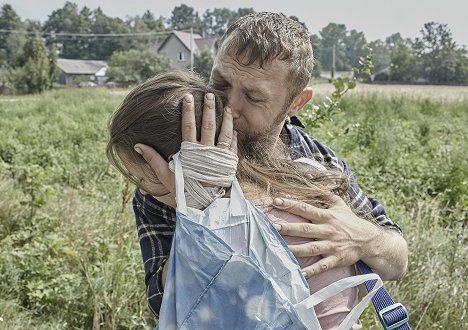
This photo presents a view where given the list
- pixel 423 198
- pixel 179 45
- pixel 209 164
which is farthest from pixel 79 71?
pixel 209 164

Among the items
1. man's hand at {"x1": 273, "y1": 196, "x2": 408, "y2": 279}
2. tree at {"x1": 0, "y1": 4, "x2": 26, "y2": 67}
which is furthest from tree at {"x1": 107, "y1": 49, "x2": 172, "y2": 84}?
man's hand at {"x1": 273, "y1": 196, "x2": 408, "y2": 279}

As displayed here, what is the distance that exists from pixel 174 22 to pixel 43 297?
10905cm

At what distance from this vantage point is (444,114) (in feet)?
43.8

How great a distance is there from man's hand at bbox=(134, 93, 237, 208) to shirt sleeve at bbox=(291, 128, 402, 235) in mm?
504

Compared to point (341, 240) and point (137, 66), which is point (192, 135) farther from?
point (137, 66)

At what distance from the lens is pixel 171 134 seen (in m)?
1.28

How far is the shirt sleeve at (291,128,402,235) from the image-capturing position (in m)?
1.71

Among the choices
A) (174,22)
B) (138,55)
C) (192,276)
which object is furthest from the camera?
(174,22)

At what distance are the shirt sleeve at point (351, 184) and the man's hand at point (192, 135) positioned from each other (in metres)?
0.50

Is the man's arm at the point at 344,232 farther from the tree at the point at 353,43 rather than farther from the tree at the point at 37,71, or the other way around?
the tree at the point at 353,43

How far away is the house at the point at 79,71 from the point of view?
7141cm

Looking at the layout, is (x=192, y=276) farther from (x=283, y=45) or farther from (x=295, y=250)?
(x=283, y=45)

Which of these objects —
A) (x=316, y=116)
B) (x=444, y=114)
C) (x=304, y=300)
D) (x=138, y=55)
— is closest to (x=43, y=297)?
(x=316, y=116)

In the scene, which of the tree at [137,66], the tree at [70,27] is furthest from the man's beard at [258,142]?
the tree at [70,27]
